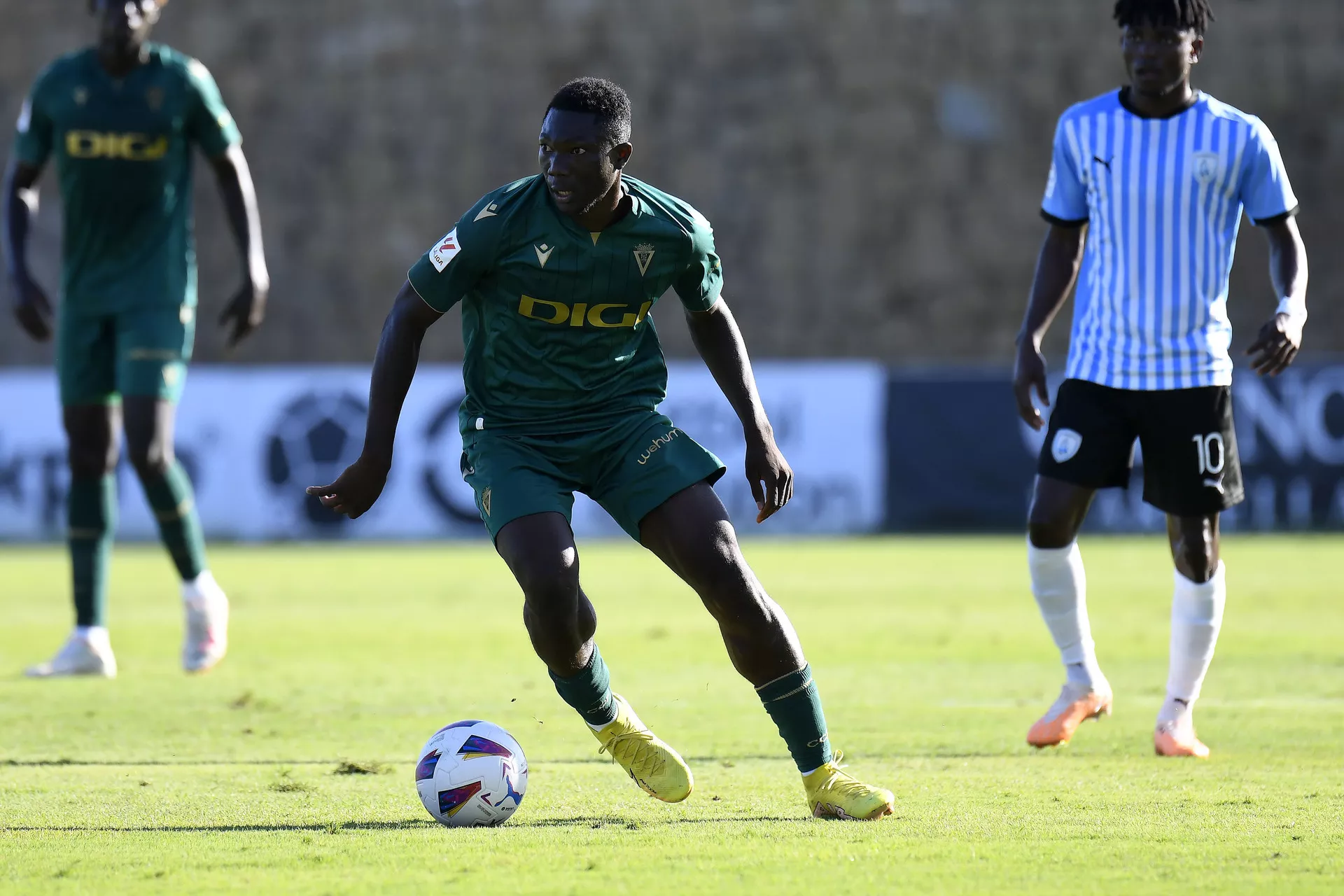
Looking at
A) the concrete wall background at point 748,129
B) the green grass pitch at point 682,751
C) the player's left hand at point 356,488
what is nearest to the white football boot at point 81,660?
the green grass pitch at point 682,751

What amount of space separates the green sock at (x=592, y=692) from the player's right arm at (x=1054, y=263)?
1.78 m

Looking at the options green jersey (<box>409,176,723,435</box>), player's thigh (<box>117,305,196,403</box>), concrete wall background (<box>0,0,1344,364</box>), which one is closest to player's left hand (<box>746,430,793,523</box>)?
green jersey (<box>409,176,723,435</box>)

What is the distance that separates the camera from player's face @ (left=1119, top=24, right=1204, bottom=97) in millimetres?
5605

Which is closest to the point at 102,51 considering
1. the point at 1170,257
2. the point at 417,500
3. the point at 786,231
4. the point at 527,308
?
the point at 527,308

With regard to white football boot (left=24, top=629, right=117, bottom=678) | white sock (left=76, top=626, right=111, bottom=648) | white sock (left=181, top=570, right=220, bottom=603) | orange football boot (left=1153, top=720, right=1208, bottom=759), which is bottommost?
white football boot (left=24, top=629, right=117, bottom=678)

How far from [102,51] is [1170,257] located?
444 centimetres

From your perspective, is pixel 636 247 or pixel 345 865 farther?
pixel 636 247

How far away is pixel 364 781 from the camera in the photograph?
505 cm

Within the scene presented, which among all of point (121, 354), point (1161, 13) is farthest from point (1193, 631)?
point (121, 354)

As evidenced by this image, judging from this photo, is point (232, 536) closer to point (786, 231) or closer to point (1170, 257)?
point (786, 231)

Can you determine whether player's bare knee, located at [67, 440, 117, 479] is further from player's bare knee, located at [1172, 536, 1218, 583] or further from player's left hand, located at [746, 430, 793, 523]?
player's bare knee, located at [1172, 536, 1218, 583]

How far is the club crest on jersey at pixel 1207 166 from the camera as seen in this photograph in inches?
223

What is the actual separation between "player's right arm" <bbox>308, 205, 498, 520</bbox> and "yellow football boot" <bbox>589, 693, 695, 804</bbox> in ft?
3.01

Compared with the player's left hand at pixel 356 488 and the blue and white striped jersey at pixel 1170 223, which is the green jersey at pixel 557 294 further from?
the blue and white striped jersey at pixel 1170 223
